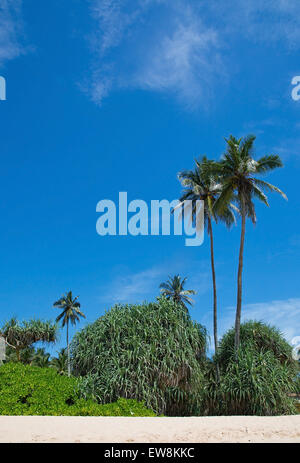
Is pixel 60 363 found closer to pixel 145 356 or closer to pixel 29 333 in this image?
pixel 29 333

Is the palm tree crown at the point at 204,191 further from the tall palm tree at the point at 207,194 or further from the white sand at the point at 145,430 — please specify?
the white sand at the point at 145,430

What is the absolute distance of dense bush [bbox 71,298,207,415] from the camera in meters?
18.4

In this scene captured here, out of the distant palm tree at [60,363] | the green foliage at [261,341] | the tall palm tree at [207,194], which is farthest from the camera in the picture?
the distant palm tree at [60,363]

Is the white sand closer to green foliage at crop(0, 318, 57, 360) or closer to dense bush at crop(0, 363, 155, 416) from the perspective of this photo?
dense bush at crop(0, 363, 155, 416)

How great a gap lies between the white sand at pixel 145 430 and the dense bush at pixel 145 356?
26.5 feet

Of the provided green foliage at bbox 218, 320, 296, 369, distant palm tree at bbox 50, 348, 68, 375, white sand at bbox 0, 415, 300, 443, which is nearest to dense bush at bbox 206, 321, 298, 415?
green foliage at bbox 218, 320, 296, 369

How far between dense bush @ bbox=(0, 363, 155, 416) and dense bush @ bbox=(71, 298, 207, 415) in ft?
3.93

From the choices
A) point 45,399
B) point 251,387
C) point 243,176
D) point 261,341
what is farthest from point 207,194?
point 45,399

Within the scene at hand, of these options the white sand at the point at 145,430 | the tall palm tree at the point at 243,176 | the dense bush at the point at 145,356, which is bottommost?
the white sand at the point at 145,430

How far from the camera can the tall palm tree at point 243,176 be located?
27.0m

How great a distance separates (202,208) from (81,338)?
1466 centimetres

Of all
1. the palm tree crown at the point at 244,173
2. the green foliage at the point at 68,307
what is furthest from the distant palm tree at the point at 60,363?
the palm tree crown at the point at 244,173
